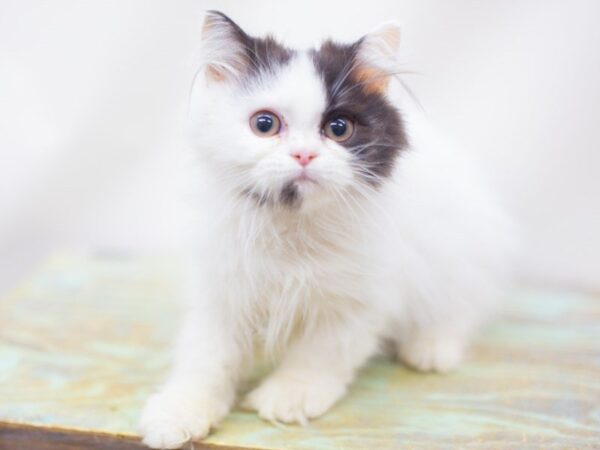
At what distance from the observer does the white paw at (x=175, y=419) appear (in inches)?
57.0

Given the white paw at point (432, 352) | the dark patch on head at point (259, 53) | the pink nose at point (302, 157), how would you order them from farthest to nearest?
1. the white paw at point (432, 352)
2. the dark patch on head at point (259, 53)
3. the pink nose at point (302, 157)

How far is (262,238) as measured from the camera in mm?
1494

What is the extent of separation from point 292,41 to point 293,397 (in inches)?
42.1

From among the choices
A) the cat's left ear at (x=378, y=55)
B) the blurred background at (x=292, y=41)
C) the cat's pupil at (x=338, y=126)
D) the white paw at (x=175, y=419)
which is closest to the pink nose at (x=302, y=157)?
the cat's pupil at (x=338, y=126)

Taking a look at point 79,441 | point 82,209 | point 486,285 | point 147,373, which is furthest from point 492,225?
point 82,209

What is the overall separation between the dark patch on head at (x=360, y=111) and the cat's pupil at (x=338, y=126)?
11mm

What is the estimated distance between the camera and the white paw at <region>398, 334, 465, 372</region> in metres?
1.82

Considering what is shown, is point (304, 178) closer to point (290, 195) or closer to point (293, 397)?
point (290, 195)

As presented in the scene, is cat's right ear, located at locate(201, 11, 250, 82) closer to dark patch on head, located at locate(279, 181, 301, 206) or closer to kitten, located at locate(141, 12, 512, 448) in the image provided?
kitten, located at locate(141, 12, 512, 448)

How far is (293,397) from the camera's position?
158cm

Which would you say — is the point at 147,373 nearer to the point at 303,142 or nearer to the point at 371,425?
the point at 371,425

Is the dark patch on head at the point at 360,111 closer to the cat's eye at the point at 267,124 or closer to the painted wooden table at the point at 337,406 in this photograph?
the cat's eye at the point at 267,124

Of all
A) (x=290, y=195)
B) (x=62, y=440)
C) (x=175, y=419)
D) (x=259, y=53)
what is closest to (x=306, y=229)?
(x=290, y=195)

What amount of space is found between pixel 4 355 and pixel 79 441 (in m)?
0.46
